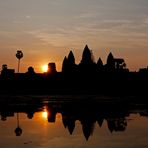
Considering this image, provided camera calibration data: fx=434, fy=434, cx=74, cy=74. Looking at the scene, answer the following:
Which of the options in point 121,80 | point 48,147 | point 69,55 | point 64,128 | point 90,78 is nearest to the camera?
point 48,147

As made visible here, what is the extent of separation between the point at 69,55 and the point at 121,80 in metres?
40.9

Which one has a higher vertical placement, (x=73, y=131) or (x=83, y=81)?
(x=83, y=81)

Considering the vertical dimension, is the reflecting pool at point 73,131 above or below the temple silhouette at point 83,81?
below

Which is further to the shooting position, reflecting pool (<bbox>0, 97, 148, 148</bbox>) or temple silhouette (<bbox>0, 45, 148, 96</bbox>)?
temple silhouette (<bbox>0, 45, 148, 96</bbox>)

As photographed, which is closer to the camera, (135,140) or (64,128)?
(135,140)

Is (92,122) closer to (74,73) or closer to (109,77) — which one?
(109,77)

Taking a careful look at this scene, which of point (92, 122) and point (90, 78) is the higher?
point (90, 78)

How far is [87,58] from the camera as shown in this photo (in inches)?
6590

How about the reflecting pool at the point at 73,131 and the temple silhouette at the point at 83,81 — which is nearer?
the reflecting pool at the point at 73,131

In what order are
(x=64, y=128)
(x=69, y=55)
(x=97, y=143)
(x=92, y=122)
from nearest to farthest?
(x=97, y=143) → (x=64, y=128) → (x=92, y=122) → (x=69, y=55)

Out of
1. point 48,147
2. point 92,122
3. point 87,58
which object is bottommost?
point 48,147

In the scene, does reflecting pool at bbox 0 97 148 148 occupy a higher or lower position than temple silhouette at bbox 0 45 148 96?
Answer: lower

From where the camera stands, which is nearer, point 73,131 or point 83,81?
point 73,131

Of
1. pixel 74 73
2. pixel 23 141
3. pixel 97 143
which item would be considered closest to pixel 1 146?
pixel 23 141
